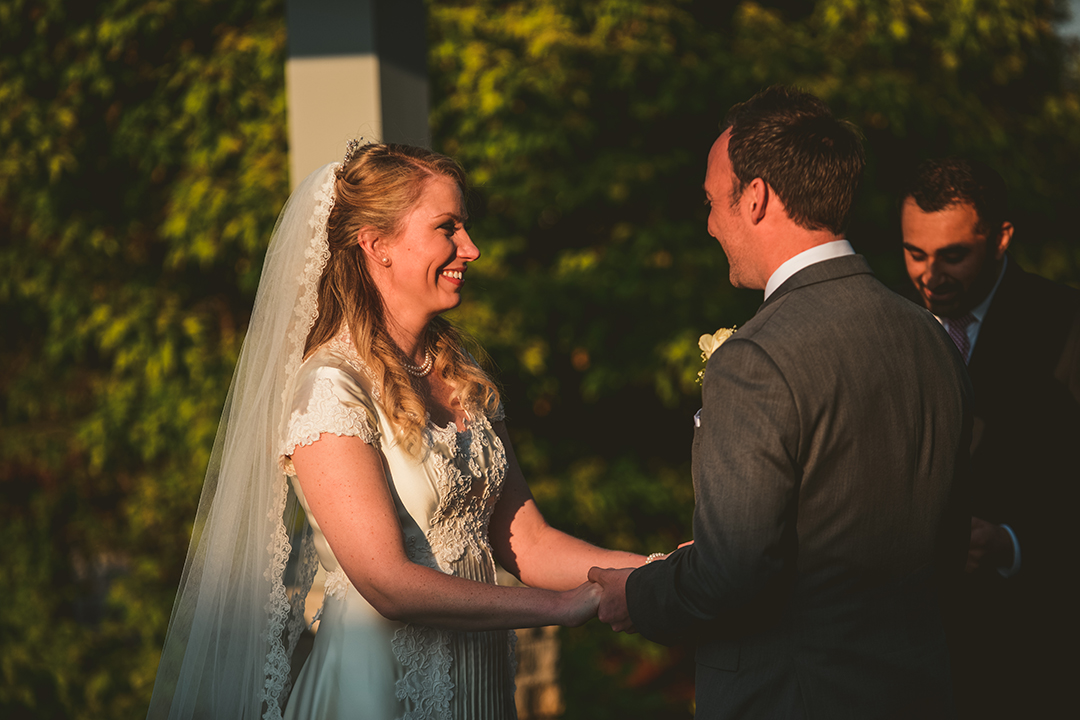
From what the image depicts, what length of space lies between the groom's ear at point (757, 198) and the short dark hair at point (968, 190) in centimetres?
106

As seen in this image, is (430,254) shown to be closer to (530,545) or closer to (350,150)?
(350,150)

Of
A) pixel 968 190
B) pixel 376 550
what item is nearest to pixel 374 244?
pixel 376 550

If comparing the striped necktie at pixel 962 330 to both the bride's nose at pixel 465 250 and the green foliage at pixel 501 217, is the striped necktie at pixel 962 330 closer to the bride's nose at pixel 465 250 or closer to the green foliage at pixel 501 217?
the bride's nose at pixel 465 250

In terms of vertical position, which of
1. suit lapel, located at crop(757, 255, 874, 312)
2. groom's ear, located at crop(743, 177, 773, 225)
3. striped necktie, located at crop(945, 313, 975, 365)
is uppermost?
groom's ear, located at crop(743, 177, 773, 225)

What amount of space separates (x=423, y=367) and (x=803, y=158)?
124 centimetres

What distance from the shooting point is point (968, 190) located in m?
2.73

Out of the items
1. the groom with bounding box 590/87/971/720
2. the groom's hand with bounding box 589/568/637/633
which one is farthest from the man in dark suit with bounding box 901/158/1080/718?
the groom's hand with bounding box 589/568/637/633

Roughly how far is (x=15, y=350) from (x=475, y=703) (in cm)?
705

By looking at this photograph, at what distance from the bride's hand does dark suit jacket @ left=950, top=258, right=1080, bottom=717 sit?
120cm

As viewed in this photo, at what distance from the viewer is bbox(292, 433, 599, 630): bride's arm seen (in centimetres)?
219

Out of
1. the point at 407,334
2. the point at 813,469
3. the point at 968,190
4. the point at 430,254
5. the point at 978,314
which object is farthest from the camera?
the point at 978,314

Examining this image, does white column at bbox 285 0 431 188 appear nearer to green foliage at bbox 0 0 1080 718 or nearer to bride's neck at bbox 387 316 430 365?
bride's neck at bbox 387 316 430 365

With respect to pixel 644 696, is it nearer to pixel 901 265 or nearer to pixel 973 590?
pixel 901 265

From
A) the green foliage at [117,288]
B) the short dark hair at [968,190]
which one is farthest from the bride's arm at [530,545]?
the green foliage at [117,288]
